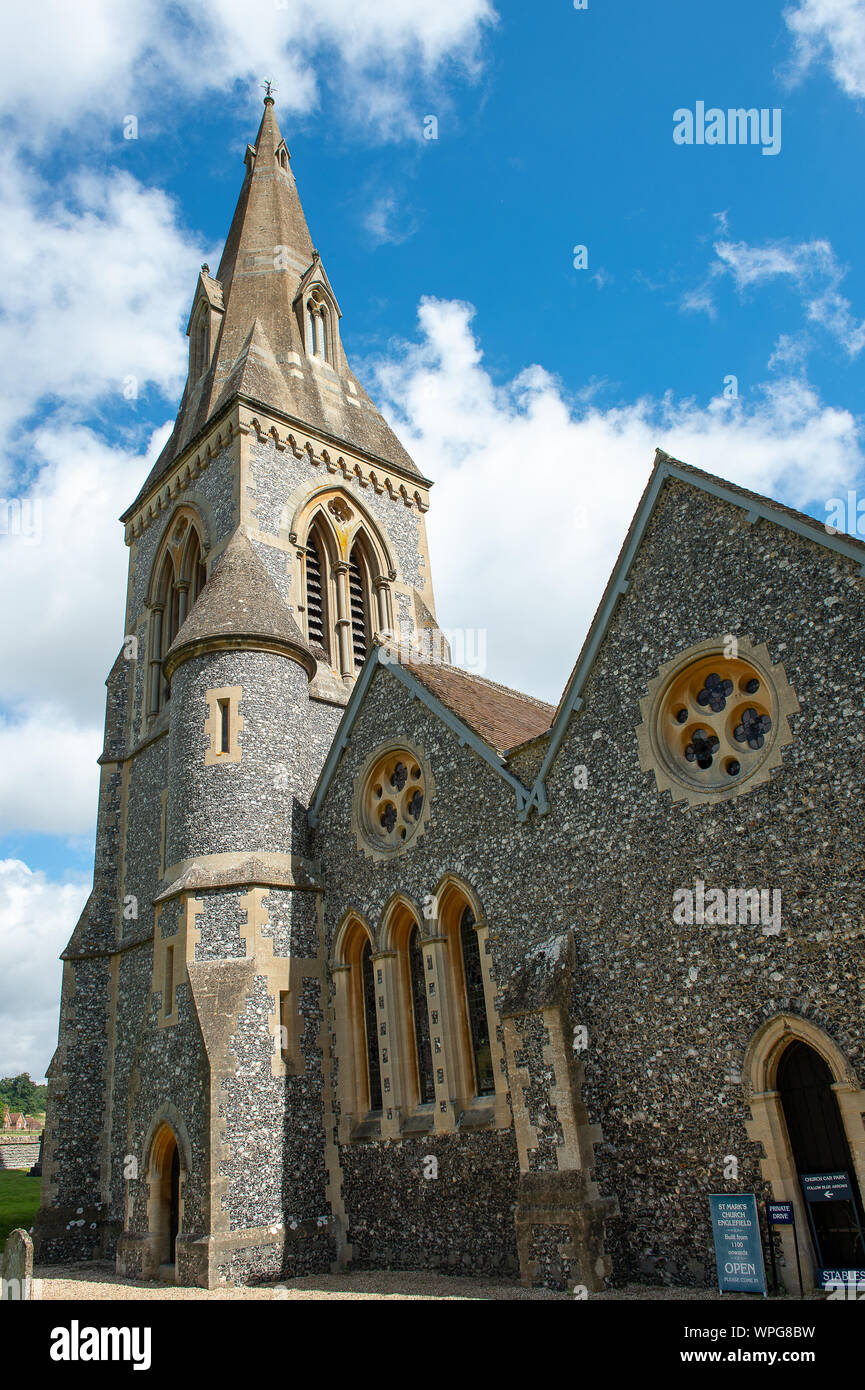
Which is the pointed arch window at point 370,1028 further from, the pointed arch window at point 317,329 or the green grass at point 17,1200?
the pointed arch window at point 317,329

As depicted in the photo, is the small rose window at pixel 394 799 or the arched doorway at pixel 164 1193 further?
the small rose window at pixel 394 799

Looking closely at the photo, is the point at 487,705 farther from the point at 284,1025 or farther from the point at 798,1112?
the point at 798,1112

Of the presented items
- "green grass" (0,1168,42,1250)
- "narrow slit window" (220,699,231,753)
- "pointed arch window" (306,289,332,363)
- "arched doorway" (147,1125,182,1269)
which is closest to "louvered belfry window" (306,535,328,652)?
"narrow slit window" (220,699,231,753)

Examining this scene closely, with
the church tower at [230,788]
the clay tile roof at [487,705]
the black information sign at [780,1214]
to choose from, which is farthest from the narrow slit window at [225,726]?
the black information sign at [780,1214]

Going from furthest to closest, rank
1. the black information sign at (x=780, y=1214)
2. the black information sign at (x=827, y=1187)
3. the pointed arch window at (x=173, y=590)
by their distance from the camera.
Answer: the pointed arch window at (x=173, y=590), the black information sign at (x=780, y=1214), the black information sign at (x=827, y=1187)

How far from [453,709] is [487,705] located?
7.69ft

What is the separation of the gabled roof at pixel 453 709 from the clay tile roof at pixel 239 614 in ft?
6.07

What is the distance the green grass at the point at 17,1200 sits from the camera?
19.9m

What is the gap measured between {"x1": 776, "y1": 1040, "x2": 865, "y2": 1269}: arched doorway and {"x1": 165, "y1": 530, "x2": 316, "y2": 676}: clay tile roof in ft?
34.6

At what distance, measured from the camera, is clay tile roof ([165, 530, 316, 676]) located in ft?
52.6

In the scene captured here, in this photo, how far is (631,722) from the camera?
36.4ft

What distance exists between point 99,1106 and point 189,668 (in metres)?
8.48

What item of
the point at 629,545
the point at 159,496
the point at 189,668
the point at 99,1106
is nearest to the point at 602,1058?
the point at 629,545

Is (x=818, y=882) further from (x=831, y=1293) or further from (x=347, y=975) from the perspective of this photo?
(x=347, y=975)
